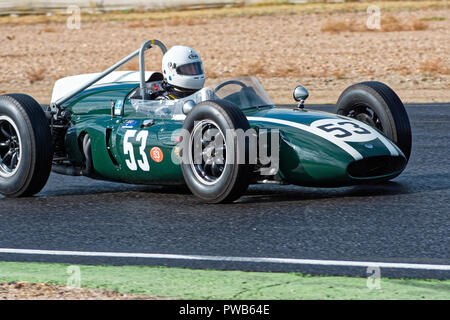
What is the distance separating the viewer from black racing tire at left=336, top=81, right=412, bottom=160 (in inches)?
337

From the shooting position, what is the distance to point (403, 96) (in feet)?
55.5

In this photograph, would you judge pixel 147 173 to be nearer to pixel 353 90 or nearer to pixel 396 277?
pixel 353 90

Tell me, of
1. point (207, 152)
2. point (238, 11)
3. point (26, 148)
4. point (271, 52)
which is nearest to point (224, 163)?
point (207, 152)

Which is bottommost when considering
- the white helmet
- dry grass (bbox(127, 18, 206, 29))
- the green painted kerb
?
the green painted kerb

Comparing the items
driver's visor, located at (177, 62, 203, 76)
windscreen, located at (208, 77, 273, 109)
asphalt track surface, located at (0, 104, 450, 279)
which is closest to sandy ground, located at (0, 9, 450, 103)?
driver's visor, located at (177, 62, 203, 76)

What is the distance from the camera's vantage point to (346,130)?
784 cm

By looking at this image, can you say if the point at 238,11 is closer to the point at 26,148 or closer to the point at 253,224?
the point at 26,148

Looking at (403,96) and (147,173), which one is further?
(403,96)

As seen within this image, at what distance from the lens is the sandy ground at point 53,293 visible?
5.21 meters

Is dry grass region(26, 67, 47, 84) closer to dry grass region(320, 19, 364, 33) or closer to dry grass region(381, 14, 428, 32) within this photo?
dry grass region(320, 19, 364, 33)

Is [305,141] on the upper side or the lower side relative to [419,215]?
upper

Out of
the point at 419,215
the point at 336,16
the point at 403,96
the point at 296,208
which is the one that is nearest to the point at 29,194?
the point at 296,208

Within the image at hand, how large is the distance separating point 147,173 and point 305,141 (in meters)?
1.49

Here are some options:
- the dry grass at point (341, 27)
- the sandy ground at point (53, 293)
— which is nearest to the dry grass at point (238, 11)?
the dry grass at point (341, 27)
